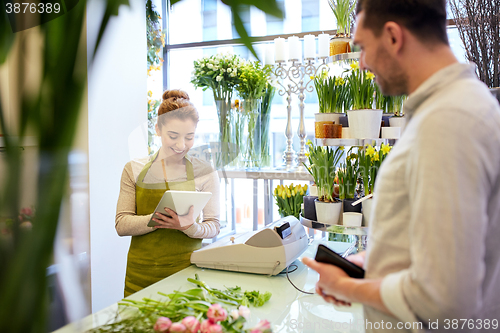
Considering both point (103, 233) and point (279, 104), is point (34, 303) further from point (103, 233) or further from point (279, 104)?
point (279, 104)

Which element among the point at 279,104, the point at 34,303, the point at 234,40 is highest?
the point at 279,104

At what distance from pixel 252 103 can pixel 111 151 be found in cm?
113

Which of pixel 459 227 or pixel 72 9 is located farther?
pixel 459 227

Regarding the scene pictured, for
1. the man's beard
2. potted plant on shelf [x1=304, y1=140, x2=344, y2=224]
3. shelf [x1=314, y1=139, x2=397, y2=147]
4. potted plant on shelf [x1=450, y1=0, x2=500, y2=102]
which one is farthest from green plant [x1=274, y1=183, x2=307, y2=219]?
the man's beard

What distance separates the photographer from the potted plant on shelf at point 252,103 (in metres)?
3.03

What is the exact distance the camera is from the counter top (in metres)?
1.11

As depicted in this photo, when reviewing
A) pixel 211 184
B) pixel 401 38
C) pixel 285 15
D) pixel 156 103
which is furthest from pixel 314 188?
pixel 156 103

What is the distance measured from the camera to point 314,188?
76.4 inches

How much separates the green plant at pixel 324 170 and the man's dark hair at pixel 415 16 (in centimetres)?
108

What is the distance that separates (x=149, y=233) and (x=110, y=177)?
92 centimetres

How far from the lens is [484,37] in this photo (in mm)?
2289

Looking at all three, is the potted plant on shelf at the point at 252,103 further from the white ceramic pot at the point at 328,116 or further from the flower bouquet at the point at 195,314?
the flower bouquet at the point at 195,314

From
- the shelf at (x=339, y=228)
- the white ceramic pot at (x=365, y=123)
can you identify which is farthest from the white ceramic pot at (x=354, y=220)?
the white ceramic pot at (x=365, y=123)

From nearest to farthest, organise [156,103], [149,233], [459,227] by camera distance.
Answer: [459,227] < [149,233] < [156,103]
